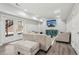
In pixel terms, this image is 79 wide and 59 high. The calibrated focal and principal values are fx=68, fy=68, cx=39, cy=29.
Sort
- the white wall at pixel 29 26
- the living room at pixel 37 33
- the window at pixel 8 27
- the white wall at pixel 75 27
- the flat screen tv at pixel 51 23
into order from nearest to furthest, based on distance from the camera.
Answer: the white wall at pixel 75 27 → the living room at pixel 37 33 → the window at pixel 8 27 → the white wall at pixel 29 26 → the flat screen tv at pixel 51 23

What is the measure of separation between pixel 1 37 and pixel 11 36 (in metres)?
1.00

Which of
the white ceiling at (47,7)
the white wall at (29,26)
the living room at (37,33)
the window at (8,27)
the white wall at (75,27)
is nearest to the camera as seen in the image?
the white wall at (75,27)

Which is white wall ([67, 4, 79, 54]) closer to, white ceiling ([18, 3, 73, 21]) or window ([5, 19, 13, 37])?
white ceiling ([18, 3, 73, 21])

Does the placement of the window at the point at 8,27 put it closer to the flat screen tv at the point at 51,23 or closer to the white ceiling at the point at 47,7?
the white ceiling at the point at 47,7

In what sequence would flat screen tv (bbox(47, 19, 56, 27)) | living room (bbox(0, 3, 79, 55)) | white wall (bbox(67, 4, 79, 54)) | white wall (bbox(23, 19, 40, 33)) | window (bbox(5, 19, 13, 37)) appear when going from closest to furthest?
white wall (bbox(67, 4, 79, 54))
living room (bbox(0, 3, 79, 55))
window (bbox(5, 19, 13, 37))
white wall (bbox(23, 19, 40, 33))
flat screen tv (bbox(47, 19, 56, 27))

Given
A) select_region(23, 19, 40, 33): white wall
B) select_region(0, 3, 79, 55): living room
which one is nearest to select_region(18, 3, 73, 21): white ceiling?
select_region(0, 3, 79, 55): living room

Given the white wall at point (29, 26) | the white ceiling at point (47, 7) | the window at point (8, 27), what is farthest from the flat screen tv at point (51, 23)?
the window at point (8, 27)

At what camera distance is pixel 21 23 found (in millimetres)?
6758

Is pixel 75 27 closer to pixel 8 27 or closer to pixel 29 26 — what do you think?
pixel 8 27

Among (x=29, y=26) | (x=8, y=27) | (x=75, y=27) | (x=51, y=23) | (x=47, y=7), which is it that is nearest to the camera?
(x=75, y=27)

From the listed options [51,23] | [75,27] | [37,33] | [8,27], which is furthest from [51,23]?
[75,27]

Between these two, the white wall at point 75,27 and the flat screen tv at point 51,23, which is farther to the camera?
the flat screen tv at point 51,23

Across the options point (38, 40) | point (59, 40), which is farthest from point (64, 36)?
point (38, 40)

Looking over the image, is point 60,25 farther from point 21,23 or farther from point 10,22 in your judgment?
point 10,22
